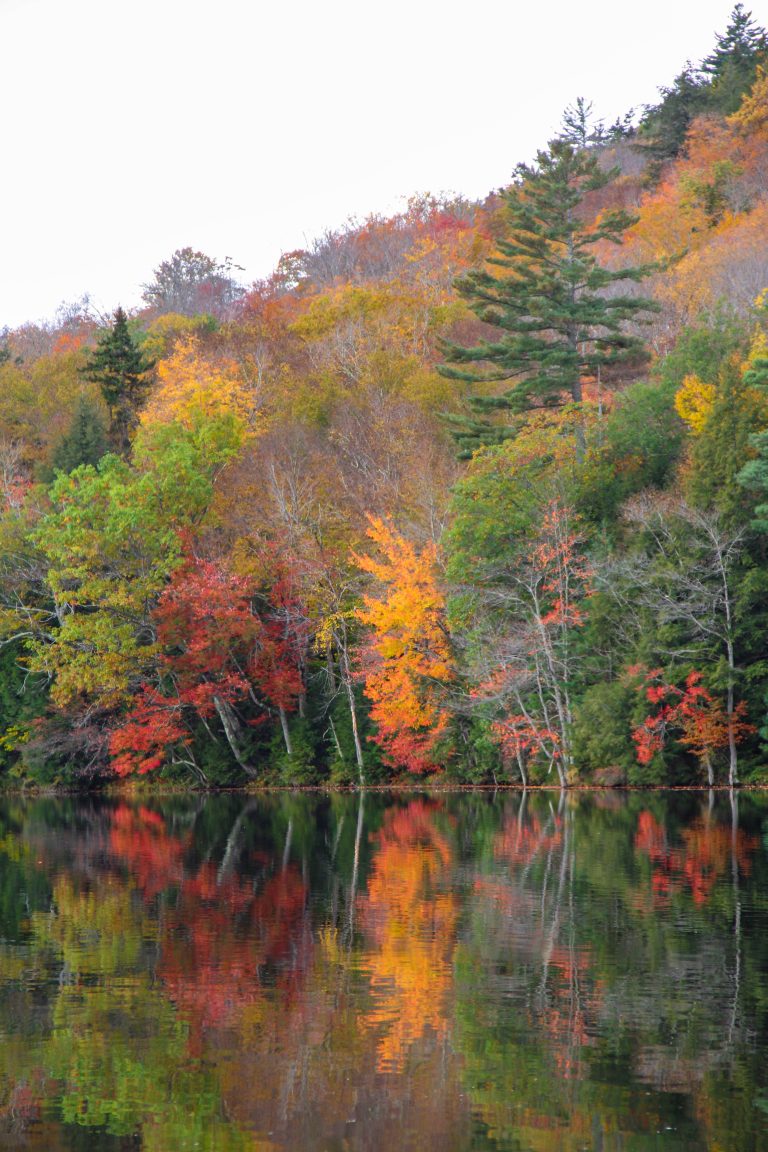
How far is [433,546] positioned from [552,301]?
11.4 m

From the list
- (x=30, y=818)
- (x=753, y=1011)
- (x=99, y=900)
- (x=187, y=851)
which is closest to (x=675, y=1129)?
(x=753, y=1011)

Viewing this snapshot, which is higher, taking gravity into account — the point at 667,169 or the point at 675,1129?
the point at 667,169

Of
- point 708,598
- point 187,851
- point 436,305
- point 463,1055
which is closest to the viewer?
point 463,1055

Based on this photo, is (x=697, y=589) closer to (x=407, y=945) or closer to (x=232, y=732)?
(x=232, y=732)

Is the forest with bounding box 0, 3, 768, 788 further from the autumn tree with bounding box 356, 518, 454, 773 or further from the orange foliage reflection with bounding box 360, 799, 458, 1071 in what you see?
the orange foliage reflection with bounding box 360, 799, 458, 1071

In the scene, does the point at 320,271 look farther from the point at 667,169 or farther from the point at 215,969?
the point at 215,969

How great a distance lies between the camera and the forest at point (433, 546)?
1709 inches

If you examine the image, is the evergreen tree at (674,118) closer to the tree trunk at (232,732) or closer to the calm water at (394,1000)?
the tree trunk at (232,732)

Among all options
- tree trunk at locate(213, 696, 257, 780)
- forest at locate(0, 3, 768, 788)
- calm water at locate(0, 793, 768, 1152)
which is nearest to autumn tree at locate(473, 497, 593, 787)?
forest at locate(0, 3, 768, 788)

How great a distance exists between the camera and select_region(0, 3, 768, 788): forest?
43.4 metres

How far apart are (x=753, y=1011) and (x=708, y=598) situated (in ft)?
98.3

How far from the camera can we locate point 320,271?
98625 millimetres

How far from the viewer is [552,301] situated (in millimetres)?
53719

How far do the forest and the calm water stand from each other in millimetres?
16006
